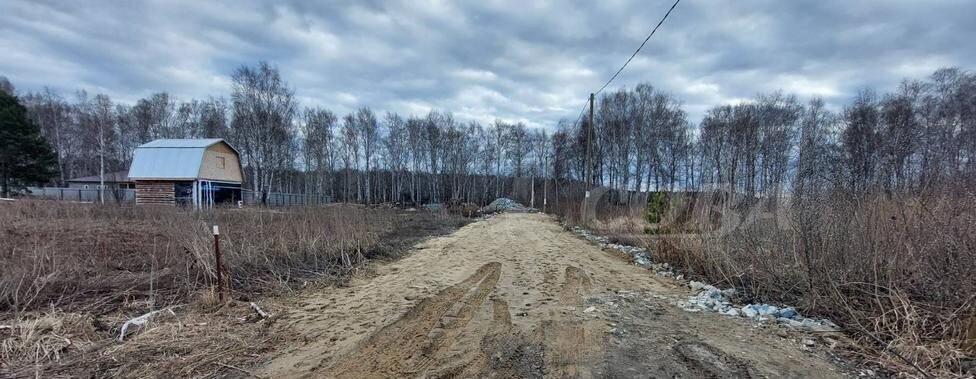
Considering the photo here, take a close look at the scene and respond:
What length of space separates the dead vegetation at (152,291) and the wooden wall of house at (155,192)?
717 inches

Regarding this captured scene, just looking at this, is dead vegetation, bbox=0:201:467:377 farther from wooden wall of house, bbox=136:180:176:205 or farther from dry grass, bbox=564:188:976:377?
wooden wall of house, bbox=136:180:176:205

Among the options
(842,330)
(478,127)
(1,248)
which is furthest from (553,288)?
(478,127)

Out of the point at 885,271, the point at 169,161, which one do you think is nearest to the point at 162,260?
the point at 885,271

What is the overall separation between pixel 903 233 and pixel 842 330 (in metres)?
1.10

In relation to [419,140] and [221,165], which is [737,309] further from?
[419,140]

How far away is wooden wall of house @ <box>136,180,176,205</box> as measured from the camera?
24719mm

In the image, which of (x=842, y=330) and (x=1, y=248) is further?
(x=1, y=248)

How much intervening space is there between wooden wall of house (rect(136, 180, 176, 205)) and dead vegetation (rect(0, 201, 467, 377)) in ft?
59.8

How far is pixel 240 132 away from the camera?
3425cm

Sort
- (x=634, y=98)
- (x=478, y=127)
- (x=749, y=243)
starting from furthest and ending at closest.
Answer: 1. (x=478, y=127)
2. (x=634, y=98)
3. (x=749, y=243)

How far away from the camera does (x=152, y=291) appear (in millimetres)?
4773

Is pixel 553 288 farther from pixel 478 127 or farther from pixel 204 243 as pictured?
pixel 478 127

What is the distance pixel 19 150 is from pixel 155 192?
14.3 m

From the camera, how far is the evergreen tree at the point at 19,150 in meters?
28.6
